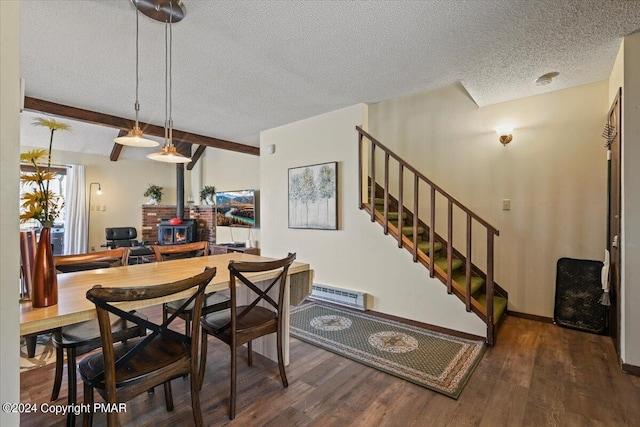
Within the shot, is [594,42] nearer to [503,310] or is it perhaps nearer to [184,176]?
[503,310]

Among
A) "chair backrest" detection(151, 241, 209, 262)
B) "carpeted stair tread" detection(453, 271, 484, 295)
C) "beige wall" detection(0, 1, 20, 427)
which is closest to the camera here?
"beige wall" detection(0, 1, 20, 427)

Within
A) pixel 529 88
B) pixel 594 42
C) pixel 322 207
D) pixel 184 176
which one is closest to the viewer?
pixel 594 42

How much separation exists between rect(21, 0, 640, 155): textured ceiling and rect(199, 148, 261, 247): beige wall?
322 cm

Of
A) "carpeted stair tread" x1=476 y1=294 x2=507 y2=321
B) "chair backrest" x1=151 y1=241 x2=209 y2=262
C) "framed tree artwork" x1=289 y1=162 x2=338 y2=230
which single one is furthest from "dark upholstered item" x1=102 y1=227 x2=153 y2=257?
"carpeted stair tread" x1=476 y1=294 x2=507 y2=321

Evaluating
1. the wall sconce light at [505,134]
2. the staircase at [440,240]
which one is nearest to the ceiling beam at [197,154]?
the staircase at [440,240]

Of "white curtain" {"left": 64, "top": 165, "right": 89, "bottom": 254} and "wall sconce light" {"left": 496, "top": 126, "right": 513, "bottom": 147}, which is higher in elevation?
"wall sconce light" {"left": 496, "top": 126, "right": 513, "bottom": 147}

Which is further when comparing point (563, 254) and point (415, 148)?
point (415, 148)

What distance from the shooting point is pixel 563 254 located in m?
3.16

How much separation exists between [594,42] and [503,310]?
2546mm

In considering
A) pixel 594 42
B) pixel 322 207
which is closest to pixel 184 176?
pixel 322 207

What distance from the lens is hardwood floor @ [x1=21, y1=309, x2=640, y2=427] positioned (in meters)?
1.72

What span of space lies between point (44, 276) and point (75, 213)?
22.5 ft

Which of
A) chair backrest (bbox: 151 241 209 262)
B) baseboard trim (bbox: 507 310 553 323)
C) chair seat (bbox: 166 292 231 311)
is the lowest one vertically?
baseboard trim (bbox: 507 310 553 323)

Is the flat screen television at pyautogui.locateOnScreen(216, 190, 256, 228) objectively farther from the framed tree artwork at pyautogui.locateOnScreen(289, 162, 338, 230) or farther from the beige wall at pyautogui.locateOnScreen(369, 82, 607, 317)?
the beige wall at pyautogui.locateOnScreen(369, 82, 607, 317)
